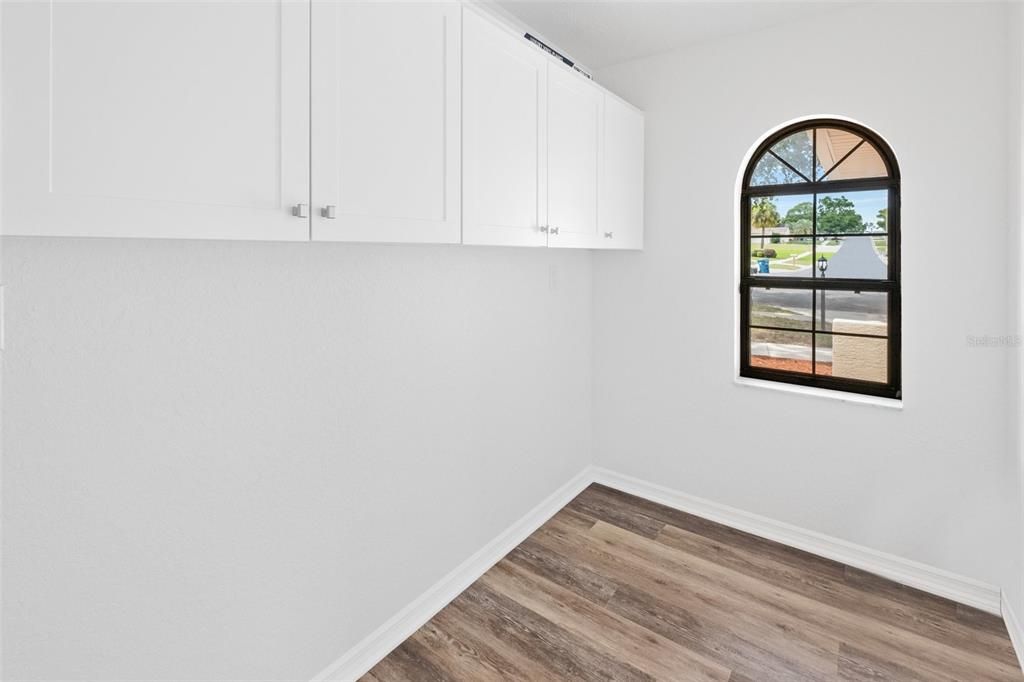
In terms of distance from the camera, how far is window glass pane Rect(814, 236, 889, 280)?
7.99 feet

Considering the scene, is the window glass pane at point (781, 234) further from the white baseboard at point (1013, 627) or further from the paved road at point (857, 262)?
the white baseboard at point (1013, 627)

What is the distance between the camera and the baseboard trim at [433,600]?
1845 mm

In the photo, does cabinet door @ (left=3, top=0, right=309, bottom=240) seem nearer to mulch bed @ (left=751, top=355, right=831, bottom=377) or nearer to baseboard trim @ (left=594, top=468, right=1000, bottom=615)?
mulch bed @ (left=751, top=355, right=831, bottom=377)

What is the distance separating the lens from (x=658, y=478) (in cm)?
307

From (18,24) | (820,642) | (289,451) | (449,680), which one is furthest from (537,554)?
(18,24)

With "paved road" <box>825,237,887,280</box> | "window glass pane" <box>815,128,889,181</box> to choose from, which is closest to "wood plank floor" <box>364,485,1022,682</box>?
"paved road" <box>825,237,887,280</box>

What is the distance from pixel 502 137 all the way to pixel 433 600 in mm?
1782

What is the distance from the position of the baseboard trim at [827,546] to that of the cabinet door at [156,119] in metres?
2.50

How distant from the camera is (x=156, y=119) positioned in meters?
1.01

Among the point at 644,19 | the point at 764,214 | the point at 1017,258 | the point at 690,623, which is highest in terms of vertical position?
the point at 644,19

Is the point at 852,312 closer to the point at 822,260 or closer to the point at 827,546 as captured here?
the point at 822,260

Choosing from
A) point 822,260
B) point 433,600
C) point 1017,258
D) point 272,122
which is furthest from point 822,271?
point 272,122

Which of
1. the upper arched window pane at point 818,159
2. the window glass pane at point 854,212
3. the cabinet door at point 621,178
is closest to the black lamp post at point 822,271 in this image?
the window glass pane at point 854,212

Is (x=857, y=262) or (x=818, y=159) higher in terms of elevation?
(x=818, y=159)
